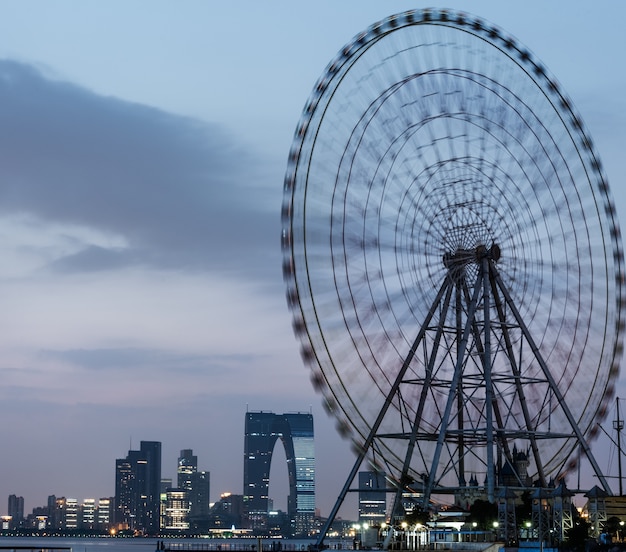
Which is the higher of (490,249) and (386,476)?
(490,249)

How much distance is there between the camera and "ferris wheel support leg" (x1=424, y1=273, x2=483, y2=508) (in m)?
73.9

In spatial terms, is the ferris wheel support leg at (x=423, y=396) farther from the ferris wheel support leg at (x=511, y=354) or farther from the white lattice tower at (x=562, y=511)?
the white lattice tower at (x=562, y=511)

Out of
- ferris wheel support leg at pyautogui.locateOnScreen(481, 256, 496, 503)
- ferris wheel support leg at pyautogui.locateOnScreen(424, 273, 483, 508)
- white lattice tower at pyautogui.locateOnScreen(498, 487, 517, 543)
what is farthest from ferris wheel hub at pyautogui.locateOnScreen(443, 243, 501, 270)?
white lattice tower at pyautogui.locateOnScreen(498, 487, 517, 543)

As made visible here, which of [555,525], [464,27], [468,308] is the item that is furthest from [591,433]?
[464,27]

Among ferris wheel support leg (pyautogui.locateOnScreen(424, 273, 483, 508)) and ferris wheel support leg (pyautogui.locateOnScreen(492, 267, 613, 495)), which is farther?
ferris wheel support leg (pyautogui.locateOnScreen(492, 267, 613, 495))

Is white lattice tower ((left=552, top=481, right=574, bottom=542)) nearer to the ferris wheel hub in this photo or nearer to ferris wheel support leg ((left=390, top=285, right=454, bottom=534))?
ferris wheel support leg ((left=390, top=285, right=454, bottom=534))

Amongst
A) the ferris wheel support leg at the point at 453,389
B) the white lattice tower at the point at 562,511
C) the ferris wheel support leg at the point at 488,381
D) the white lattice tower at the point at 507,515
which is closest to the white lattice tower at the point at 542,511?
the white lattice tower at the point at 562,511

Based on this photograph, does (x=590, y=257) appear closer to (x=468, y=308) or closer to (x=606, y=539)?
(x=468, y=308)

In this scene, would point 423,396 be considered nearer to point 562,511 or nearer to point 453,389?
point 453,389

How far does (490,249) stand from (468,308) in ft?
13.9

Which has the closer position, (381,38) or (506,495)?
(381,38)

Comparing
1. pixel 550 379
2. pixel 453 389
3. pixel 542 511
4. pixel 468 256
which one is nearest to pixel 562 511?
pixel 542 511

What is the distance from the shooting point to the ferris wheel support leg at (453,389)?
73.9 metres

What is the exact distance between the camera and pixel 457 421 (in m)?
82.4
